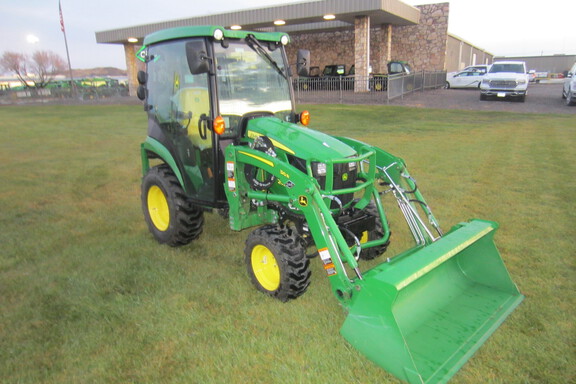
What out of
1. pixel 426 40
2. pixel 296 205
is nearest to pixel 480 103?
pixel 426 40

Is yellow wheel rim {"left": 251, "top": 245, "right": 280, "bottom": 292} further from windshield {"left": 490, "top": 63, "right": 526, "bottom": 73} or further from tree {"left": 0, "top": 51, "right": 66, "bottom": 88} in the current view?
tree {"left": 0, "top": 51, "right": 66, "bottom": 88}

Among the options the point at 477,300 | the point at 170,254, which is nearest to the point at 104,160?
the point at 170,254

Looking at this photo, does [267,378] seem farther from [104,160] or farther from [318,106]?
[318,106]

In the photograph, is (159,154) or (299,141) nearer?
(299,141)

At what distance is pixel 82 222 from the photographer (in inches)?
215

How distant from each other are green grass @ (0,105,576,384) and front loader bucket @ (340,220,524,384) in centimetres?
15

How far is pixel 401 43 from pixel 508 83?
10473 millimetres

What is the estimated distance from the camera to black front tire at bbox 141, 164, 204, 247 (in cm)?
429

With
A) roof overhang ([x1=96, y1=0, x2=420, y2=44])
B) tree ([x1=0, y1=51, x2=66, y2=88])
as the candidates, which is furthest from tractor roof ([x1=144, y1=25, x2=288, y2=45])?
tree ([x1=0, y1=51, x2=66, y2=88])

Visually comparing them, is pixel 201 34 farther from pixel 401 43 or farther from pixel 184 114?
pixel 401 43

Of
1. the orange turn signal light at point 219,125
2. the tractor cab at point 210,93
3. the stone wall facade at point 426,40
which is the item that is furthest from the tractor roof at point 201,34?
the stone wall facade at point 426,40

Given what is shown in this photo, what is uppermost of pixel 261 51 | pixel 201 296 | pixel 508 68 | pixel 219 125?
pixel 508 68

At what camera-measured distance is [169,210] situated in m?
4.35

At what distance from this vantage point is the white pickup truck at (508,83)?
17484mm
